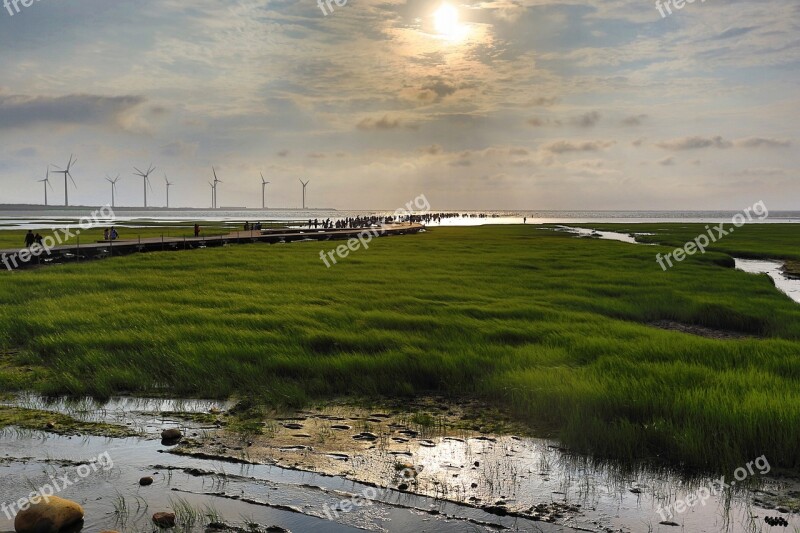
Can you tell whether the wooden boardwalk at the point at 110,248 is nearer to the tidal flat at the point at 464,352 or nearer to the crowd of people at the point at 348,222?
the tidal flat at the point at 464,352

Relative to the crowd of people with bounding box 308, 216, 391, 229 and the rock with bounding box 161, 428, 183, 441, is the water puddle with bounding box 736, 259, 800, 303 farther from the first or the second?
the crowd of people with bounding box 308, 216, 391, 229

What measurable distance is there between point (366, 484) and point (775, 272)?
1459 inches

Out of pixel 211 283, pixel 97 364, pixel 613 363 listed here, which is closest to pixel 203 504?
pixel 97 364

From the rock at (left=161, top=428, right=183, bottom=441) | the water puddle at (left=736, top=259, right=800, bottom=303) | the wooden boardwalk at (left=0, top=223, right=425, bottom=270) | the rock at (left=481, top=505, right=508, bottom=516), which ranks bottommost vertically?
the rock at (left=481, top=505, right=508, bottom=516)

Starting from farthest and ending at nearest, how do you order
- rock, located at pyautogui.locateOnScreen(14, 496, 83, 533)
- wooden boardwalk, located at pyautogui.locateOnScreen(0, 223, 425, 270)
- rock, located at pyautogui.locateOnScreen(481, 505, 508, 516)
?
1. wooden boardwalk, located at pyautogui.locateOnScreen(0, 223, 425, 270)
2. rock, located at pyautogui.locateOnScreen(481, 505, 508, 516)
3. rock, located at pyautogui.locateOnScreen(14, 496, 83, 533)

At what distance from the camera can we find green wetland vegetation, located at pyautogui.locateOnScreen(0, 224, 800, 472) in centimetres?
899

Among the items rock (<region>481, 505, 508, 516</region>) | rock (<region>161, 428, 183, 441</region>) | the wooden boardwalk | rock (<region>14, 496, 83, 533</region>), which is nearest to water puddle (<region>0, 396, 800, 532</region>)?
rock (<region>481, 505, 508, 516</region>)

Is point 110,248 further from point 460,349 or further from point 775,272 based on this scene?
point 775,272

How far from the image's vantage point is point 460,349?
1320 cm

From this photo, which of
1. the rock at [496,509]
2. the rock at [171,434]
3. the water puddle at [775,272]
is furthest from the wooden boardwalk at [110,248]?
the water puddle at [775,272]

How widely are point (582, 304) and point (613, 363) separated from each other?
858cm

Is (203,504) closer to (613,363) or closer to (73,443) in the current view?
(73,443)

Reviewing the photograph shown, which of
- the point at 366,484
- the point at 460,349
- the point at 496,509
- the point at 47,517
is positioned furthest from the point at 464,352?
the point at 47,517

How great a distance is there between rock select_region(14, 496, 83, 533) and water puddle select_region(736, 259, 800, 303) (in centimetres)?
2655
